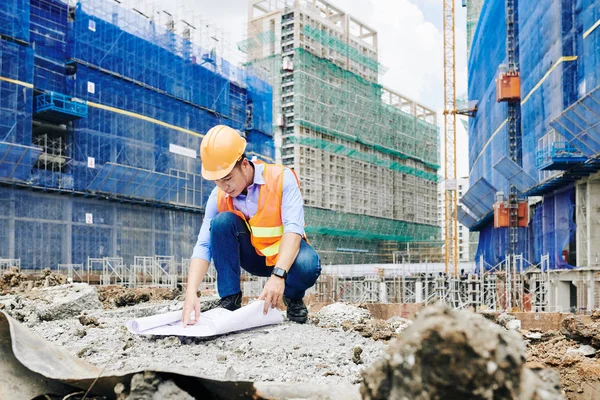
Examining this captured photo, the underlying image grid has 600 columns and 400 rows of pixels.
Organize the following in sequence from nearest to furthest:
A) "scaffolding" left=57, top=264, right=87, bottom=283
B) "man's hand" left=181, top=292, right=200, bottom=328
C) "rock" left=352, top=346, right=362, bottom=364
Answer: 1. "rock" left=352, top=346, right=362, bottom=364
2. "man's hand" left=181, top=292, right=200, bottom=328
3. "scaffolding" left=57, top=264, right=87, bottom=283

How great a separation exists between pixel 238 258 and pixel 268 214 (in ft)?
1.14

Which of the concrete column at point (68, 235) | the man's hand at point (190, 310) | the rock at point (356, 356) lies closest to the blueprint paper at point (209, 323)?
the man's hand at point (190, 310)

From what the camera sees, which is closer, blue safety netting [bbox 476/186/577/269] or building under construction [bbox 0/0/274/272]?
blue safety netting [bbox 476/186/577/269]

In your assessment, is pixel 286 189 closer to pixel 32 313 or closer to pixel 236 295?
pixel 236 295

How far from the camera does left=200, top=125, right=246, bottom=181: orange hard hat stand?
359 cm

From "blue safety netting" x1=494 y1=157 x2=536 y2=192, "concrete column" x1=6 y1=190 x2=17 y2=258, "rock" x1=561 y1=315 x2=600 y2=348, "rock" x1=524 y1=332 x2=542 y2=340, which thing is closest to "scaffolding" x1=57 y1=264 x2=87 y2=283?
"concrete column" x1=6 y1=190 x2=17 y2=258

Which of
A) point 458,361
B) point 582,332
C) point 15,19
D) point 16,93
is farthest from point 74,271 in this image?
point 458,361

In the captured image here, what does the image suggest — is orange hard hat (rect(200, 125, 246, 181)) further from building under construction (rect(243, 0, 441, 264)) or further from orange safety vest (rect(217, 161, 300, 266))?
building under construction (rect(243, 0, 441, 264))

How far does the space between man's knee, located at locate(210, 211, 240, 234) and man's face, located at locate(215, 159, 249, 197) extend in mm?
132

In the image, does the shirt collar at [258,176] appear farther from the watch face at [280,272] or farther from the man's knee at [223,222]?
the watch face at [280,272]

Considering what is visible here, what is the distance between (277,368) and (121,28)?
85.3 feet

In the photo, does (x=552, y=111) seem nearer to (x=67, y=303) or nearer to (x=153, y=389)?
(x=67, y=303)

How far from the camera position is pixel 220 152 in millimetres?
3594

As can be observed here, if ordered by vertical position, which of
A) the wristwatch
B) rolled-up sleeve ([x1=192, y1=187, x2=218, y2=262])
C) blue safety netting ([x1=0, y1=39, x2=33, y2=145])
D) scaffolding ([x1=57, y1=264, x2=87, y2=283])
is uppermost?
blue safety netting ([x1=0, y1=39, x2=33, y2=145])
